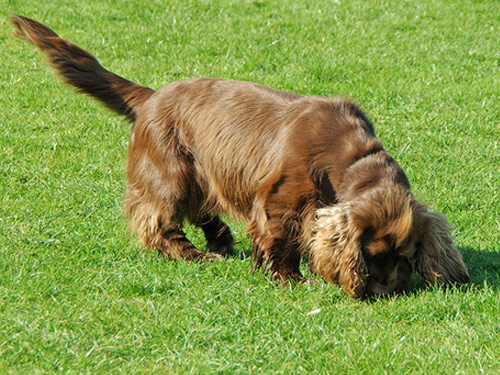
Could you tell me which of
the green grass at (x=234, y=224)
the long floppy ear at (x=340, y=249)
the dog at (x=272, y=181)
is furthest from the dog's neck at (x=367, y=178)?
the green grass at (x=234, y=224)

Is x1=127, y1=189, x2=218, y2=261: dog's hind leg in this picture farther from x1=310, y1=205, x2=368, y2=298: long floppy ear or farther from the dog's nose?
the dog's nose

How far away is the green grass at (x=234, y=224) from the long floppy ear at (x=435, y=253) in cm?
14

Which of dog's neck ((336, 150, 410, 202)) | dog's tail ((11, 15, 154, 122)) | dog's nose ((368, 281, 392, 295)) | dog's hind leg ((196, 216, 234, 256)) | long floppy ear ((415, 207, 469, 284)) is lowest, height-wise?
dog's hind leg ((196, 216, 234, 256))

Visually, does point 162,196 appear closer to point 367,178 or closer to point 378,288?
point 367,178

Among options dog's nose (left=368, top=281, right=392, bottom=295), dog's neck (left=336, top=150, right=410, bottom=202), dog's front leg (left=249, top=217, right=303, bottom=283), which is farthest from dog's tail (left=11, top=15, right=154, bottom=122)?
dog's nose (left=368, top=281, right=392, bottom=295)

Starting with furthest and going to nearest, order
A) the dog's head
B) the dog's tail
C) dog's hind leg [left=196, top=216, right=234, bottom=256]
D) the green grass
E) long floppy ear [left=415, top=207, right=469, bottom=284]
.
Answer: dog's hind leg [left=196, top=216, right=234, bottom=256] < the dog's tail < long floppy ear [left=415, top=207, right=469, bottom=284] < the dog's head < the green grass

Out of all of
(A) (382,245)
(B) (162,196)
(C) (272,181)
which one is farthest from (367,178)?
(B) (162,196)

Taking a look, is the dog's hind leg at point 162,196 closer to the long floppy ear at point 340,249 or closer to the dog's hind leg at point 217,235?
the dog's hind leg at point 217,235

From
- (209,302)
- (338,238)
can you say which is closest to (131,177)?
(209,302)

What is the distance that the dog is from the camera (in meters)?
5.04

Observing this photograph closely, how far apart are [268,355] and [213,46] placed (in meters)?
6.65

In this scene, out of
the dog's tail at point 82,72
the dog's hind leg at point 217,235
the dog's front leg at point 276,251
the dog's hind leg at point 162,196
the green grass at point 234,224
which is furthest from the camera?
the dog's hind leg at point 217,235

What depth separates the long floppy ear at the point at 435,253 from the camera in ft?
16.7

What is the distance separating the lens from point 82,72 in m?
6.12
